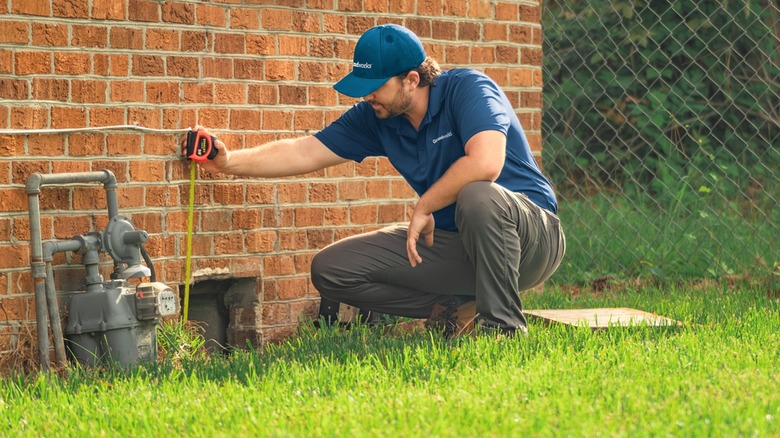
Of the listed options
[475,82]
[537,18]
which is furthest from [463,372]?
[537,18]

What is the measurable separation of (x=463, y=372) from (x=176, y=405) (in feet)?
3.19

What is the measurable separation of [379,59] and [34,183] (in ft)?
4.68

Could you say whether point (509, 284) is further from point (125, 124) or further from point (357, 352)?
point (125, 124)

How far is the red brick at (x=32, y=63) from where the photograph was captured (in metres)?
4.34

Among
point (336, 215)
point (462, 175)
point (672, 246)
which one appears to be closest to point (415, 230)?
point (462, 175)

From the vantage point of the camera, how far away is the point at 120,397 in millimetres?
3689

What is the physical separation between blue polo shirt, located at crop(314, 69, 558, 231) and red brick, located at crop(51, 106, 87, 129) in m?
1.02

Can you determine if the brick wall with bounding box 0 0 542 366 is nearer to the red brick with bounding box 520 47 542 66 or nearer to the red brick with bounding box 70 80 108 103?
the red brick with bounding box 70 80 108 103

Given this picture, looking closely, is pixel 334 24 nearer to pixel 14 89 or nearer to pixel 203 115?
pixel 203 115

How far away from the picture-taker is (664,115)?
344 inches

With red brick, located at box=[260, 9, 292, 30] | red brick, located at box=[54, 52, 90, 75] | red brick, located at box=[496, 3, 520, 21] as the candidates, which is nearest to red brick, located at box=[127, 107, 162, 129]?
red brick, located at box=[54, 52, 90, 75]

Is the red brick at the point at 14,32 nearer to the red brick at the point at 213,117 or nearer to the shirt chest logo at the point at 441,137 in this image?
the red brick at the point at 213,117

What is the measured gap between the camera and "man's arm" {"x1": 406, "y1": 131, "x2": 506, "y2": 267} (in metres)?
4.45

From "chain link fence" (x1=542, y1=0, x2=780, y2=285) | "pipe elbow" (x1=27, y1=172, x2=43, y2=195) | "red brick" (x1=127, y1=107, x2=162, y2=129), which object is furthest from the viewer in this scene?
"chain link fence" (x1=542, y1=0, x2=780, y2=285)
